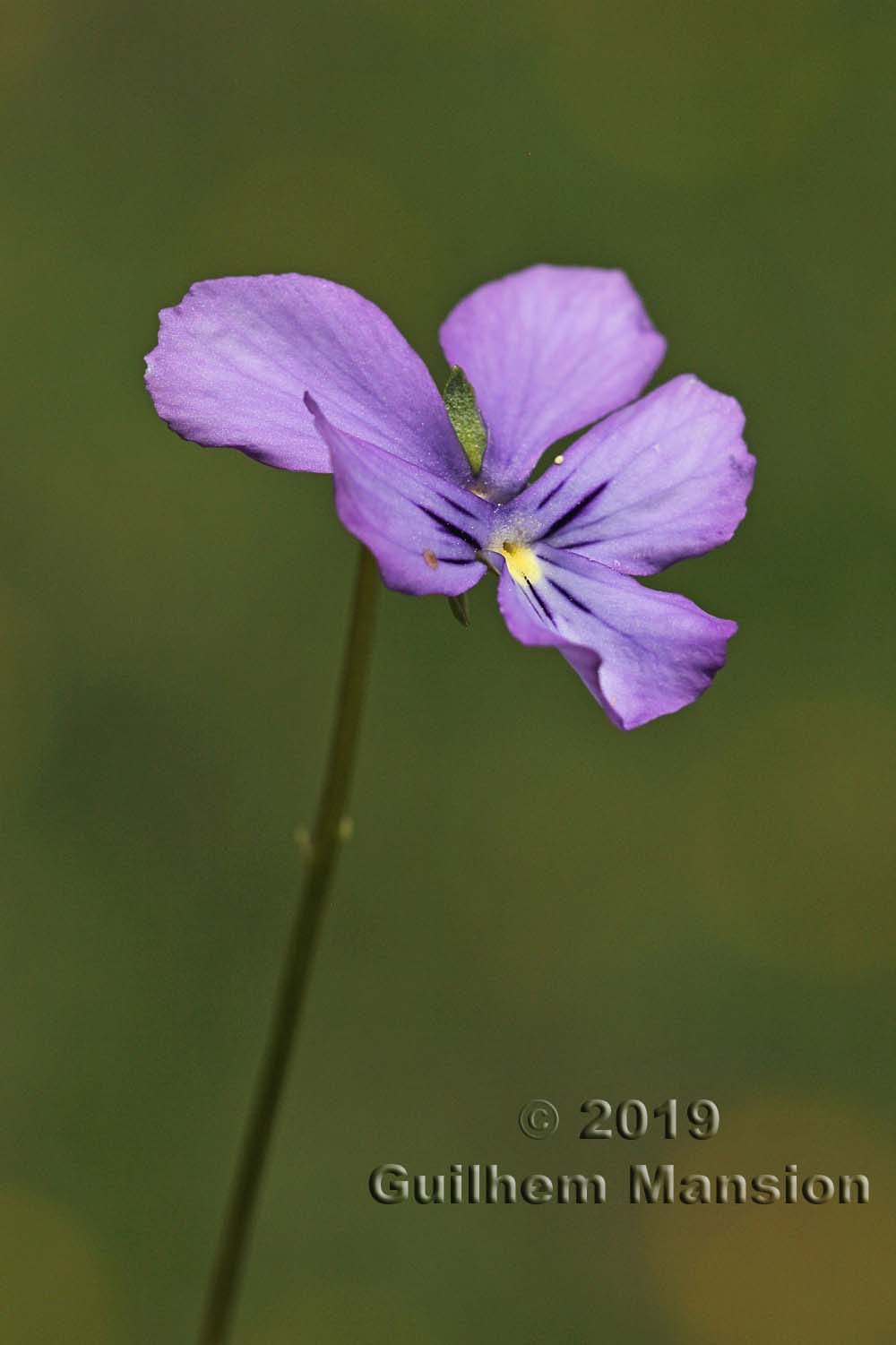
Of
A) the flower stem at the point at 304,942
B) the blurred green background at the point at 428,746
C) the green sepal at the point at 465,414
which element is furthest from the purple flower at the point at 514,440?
the blurred green background at the point at 428,746

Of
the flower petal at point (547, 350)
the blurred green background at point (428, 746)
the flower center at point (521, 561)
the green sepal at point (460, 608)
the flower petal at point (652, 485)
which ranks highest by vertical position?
the blurred green background at point (428, 746)

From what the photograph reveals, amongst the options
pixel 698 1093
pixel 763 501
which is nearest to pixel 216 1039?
pixel 698 1093

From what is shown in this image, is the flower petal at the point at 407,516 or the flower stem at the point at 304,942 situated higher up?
the flower petal at the point at 407,516

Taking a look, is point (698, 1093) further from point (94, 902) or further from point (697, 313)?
point (697, 313)

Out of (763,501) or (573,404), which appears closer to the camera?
(573,404)

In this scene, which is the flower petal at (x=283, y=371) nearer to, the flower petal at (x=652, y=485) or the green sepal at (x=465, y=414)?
the green sepal at (x=465, y=414)

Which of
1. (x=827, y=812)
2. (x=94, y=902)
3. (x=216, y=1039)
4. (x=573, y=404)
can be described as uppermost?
(x=827, y=812)

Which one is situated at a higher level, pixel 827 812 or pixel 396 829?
pixel 827 812
